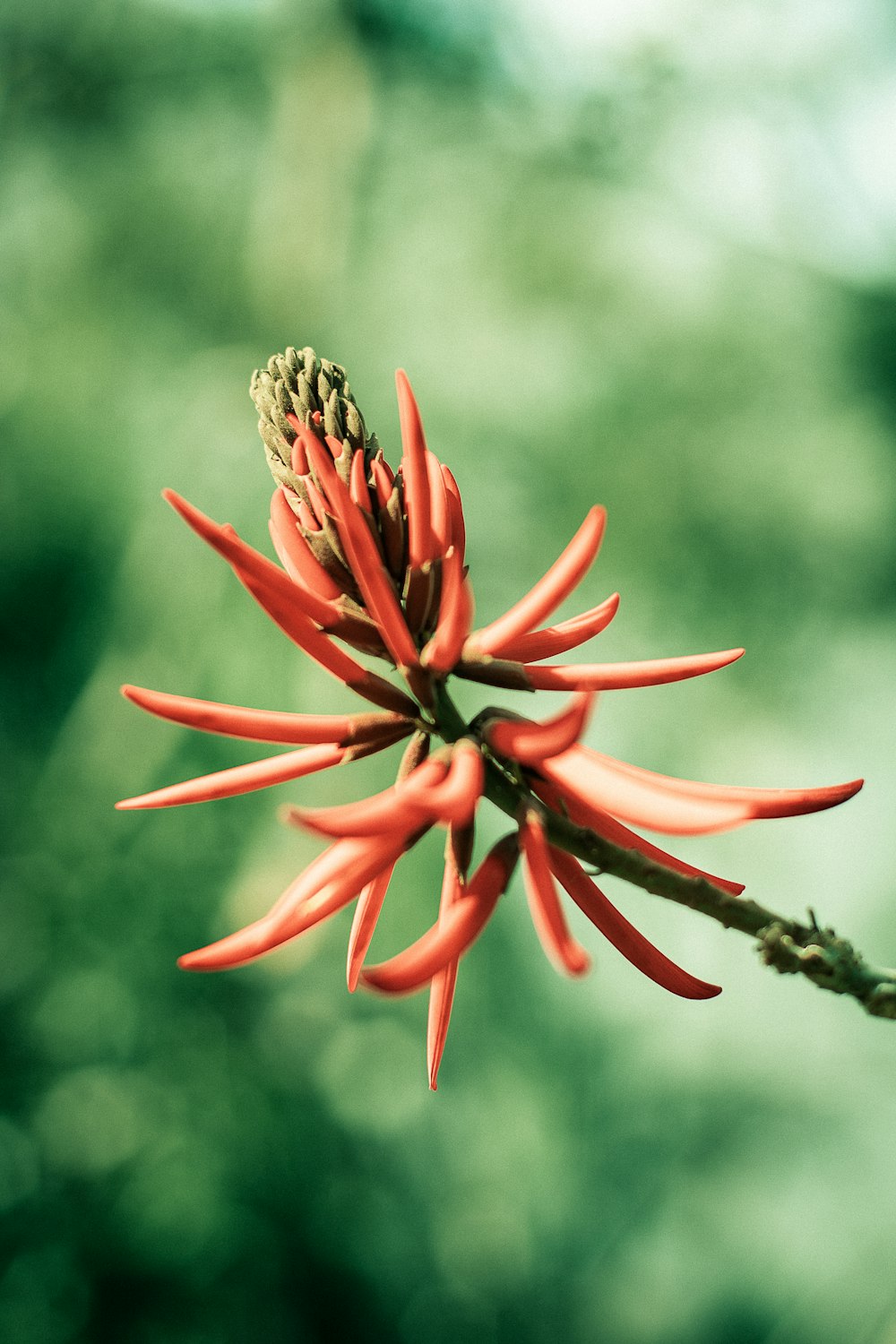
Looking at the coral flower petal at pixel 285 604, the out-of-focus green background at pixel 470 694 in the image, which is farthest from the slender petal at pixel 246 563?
the out-of-focus green background at pixel 470 694

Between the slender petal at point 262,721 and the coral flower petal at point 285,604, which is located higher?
the coral flower petal at point 285,604

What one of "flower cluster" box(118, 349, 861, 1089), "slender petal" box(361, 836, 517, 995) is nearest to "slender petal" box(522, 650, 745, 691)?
"flower cluster" box(118, 349, 861, 1089)

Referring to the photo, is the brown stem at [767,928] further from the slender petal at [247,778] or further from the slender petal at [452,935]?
the slender petal at [247,778]

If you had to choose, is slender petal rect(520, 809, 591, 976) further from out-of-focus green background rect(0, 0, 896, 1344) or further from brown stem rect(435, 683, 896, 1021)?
out-of-focus green background rect(0, 0, 896, 1344)

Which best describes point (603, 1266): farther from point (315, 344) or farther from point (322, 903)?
point (315, 344)

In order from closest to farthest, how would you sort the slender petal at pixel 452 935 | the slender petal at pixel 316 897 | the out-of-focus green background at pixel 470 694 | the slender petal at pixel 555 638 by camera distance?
1. the slender petal at pixel 452 935
2. the slender petal at pixel 316 897
3. the slender petal at pixel 555 638
4. the out-of-focus green background at pixel 470 694

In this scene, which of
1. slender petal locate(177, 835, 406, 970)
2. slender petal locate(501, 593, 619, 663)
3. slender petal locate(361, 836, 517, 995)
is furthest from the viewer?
slender petal locate(501, 593, 619, 663)
